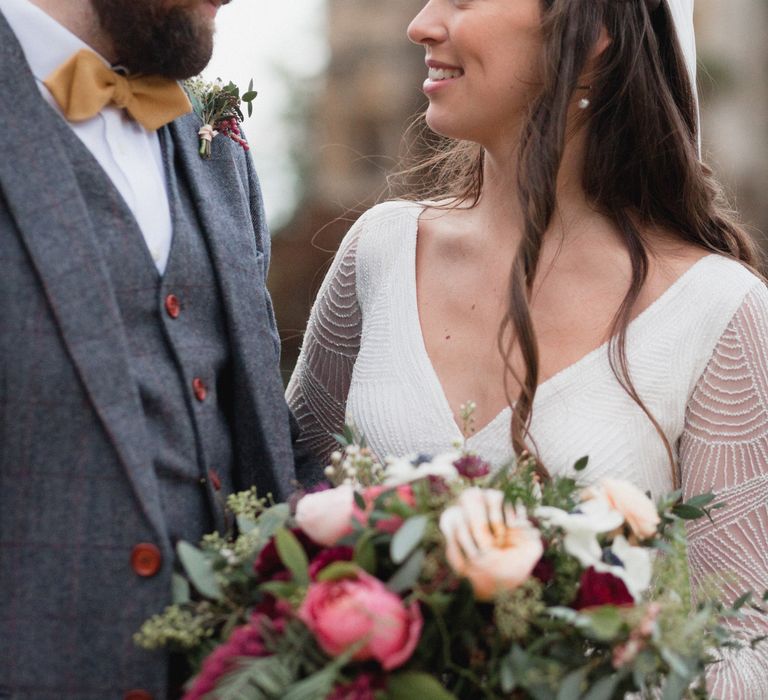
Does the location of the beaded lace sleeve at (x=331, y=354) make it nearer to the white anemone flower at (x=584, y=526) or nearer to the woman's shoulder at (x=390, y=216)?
the woman's shoulder at (x=390, y=216)

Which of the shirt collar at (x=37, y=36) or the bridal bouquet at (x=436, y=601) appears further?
the shirt collar at (x=37, y=36)

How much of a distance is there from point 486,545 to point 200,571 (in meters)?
0.53

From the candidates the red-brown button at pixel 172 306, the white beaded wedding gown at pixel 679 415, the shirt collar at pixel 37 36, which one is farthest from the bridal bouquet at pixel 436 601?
the shirt collar at pixel 37 36

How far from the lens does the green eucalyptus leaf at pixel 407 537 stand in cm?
196

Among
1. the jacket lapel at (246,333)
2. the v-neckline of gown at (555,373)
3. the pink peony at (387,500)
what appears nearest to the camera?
the pink peony at (387,500)

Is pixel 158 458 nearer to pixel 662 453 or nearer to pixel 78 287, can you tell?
pixel 78 287

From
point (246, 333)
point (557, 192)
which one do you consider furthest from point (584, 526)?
point (557, 192)

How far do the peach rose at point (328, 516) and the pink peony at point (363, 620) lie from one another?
16 centimetres

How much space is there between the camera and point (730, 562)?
292 centimetres

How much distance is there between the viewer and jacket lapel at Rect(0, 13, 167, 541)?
7.41ft

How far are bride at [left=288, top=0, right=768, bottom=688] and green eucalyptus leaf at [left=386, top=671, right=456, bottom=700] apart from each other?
102 centimetres

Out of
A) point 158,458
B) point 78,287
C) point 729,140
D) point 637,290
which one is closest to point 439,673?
point 158,458

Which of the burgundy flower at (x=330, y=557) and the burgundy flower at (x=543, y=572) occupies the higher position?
the burgundy flower at (x=330, y=557)

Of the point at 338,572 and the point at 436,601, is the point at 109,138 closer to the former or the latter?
the point at 338,572
